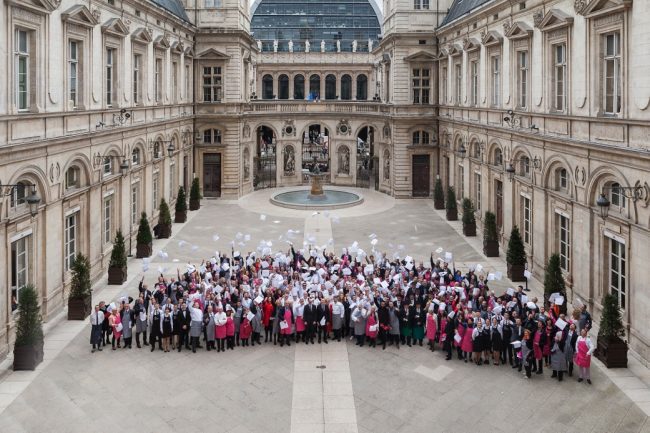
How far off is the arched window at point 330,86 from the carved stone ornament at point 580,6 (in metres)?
63.3

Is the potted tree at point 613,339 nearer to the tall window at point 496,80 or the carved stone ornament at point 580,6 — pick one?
the carved stone ornament at point 580,6

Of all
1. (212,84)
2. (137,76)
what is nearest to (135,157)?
(137,76)

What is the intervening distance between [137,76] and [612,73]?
2213 cm

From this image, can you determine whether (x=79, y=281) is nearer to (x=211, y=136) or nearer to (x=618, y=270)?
(x=618, y=270)

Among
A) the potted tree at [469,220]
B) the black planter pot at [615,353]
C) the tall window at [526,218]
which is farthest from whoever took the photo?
the potted tree at [469,220]

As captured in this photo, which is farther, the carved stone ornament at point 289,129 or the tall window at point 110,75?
the carved stone ornament at point 289,129

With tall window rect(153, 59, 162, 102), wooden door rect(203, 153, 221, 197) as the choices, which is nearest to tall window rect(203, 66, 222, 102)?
wooden door rect(203, 153, 221, 197)

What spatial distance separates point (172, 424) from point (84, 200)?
12.9m

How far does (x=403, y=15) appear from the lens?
153 ft

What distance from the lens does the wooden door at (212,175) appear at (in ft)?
159

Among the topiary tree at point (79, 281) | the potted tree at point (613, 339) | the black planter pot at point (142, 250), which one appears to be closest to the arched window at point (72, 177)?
the topiary tree at point (79, 281)

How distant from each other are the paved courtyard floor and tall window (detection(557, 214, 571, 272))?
699cm

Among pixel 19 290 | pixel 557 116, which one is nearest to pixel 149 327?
pixel 19 290

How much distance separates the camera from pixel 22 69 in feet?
64.3
